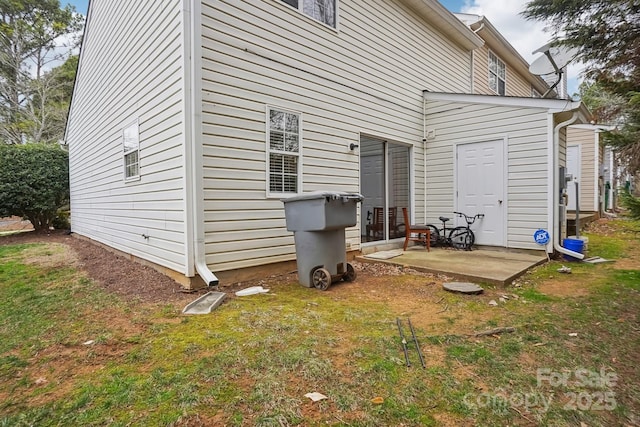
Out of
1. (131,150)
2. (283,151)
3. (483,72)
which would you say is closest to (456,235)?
(283,151)

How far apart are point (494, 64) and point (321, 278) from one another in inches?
423

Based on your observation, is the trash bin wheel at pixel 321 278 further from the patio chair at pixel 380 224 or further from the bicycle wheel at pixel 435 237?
the bicycle wheel at pixel 435 237

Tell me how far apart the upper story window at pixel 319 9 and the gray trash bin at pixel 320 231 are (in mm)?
3381

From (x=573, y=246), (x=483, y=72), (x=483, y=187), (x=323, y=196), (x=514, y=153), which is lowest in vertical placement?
(x=573, y=246)

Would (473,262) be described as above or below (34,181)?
below

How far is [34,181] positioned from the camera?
38.1 feet

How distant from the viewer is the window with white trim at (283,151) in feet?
16.4

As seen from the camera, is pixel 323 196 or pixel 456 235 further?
pixel 456 235

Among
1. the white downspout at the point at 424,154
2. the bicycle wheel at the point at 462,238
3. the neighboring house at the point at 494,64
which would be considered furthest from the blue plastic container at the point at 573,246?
the neighboring house at the point at 494,64

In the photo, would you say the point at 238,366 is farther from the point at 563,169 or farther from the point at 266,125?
the point at 563,169

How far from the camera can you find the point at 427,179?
795 cm

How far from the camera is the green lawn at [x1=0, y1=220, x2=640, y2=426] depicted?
6.01 feet

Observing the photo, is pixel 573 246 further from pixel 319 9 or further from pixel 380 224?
pixel 319 9

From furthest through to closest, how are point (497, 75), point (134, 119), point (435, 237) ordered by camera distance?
1. point (497, 75)
2. point (435, 237)
3. point (134, 119)
